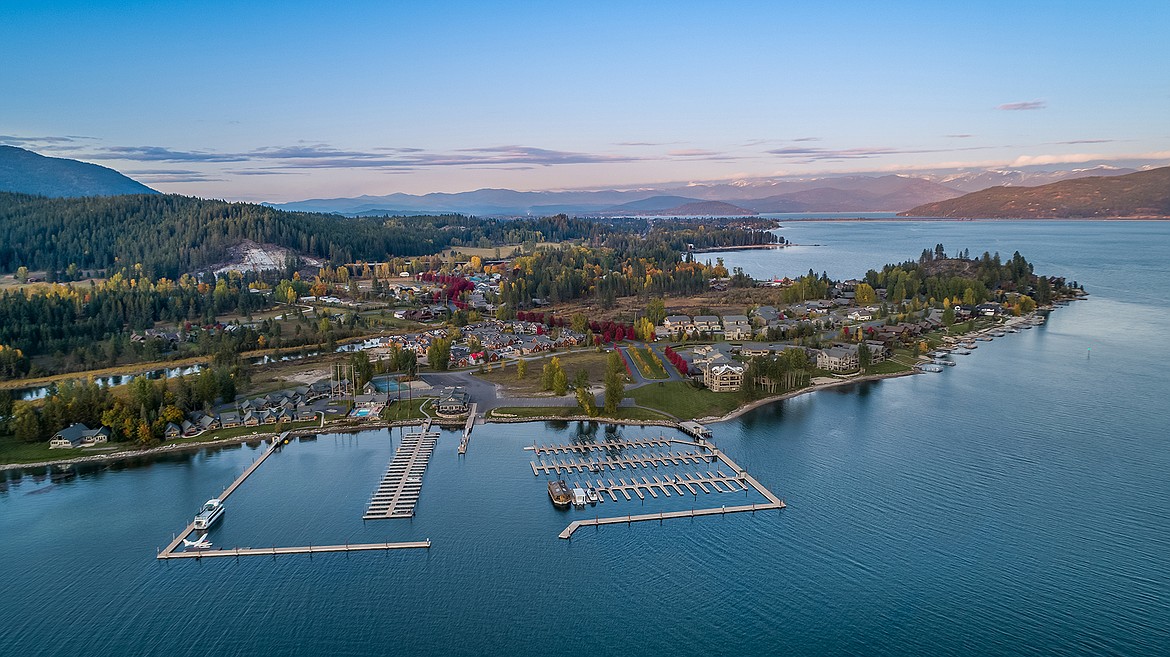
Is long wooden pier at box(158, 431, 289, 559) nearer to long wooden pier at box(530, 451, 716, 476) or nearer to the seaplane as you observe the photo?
the seaplane

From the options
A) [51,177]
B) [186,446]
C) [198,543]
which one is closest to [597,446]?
[198,543]

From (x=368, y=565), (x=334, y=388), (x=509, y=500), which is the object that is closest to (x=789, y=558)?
(x=509, y=500)

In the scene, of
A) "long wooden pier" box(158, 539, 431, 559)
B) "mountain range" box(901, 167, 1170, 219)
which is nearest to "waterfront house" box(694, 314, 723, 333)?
"long wooden pier" box(158, 539, 431, 559)

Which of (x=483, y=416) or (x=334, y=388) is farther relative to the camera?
(x=334, y=388)

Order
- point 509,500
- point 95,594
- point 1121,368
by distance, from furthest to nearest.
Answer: point 1121,368 → point 509,500 → point 95,594

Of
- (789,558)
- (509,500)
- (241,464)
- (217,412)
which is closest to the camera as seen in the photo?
(789,558)

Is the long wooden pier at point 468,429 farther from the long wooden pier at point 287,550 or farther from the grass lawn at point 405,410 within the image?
the long wooden pier at point 287,550

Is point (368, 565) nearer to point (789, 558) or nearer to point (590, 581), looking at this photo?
point (590, 581)
